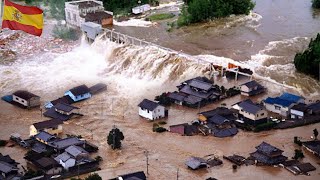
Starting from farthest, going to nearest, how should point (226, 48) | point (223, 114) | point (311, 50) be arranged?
point (226, 48), point (311, 50), point (223, 114)

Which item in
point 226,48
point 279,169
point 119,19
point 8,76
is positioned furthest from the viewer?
point 119,19

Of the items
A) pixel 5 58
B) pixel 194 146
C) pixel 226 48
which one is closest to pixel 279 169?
pixel 194 146

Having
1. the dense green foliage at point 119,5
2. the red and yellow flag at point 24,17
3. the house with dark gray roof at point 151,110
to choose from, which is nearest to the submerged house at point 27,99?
the house with dark gray roof at point 151,110

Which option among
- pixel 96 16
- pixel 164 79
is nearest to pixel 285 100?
pixel 164 79

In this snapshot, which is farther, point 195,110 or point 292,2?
point 292,2

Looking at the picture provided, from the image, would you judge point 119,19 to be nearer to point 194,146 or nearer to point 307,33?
point 307,33

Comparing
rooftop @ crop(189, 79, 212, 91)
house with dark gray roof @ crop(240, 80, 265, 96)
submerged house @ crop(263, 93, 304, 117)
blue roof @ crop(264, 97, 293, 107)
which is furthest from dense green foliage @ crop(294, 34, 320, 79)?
rooftop @ crop(189, 79, 212, 91)
